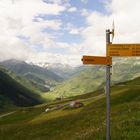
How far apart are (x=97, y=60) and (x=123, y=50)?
1.09 m

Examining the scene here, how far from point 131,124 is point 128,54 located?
12.9 m

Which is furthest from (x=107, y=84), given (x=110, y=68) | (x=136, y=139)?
(x=136, y=139)

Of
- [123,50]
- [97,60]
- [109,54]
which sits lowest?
[97,60]

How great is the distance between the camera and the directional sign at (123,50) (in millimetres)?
12773

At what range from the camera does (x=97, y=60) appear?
42.7 feet

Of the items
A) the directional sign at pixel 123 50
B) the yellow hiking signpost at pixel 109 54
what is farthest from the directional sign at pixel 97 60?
the directional sign at pixel 123 50

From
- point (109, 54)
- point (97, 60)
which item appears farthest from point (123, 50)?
point (97, 60)

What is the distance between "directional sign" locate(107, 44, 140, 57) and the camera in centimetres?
1277

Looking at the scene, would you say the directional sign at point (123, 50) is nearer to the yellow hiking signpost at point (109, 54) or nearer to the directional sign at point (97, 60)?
the yellow hiking signpost at point (109, 54)

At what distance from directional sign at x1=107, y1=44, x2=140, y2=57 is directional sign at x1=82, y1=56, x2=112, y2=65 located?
25 centimetres

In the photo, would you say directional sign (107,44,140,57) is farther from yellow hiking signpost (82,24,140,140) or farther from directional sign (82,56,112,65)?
directional sign (82,56,112,65)

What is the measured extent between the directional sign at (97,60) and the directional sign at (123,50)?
254mm

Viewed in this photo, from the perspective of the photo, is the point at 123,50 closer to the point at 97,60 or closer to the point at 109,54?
the point at 109,54

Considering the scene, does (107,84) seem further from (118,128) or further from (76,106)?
(76,106)
